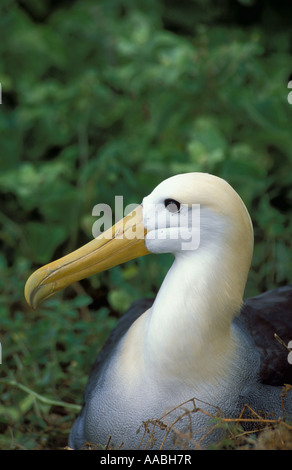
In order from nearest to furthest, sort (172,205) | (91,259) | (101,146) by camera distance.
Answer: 1. (172,205)
2. (91,259)
3. (101,146)

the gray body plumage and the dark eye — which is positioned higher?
the dark eye

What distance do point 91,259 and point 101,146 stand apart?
8.50 feet

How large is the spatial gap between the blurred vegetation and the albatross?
2.44 ft

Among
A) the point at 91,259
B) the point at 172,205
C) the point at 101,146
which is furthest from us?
the point at 101,146

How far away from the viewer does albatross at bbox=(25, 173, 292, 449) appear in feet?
7.47

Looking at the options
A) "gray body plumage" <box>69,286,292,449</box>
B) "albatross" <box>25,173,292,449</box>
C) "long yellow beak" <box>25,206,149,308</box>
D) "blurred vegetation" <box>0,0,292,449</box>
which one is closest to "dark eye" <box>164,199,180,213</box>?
"albatross" <box>25,173,292,449</box>

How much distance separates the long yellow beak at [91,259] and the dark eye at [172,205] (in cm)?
13

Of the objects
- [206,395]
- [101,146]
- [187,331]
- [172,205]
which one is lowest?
[206,395]

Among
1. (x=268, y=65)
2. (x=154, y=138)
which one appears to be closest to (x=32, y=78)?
(x=154, y=138)

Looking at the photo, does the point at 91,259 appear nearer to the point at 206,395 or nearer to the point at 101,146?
the point at 206,395

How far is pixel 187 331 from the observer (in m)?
2.30

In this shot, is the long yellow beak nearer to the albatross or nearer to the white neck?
the albatross

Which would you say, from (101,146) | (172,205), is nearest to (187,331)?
(172,205)
